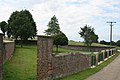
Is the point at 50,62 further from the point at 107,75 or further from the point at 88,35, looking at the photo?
the point at 88,35

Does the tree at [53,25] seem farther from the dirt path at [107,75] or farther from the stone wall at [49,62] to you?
the stone wall at [49,62]

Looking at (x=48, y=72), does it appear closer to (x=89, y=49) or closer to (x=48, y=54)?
(x=48, y=54)

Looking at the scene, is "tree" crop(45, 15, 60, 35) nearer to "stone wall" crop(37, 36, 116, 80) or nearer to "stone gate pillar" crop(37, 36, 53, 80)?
"stone wall" crop(37, 36, 116, 80)

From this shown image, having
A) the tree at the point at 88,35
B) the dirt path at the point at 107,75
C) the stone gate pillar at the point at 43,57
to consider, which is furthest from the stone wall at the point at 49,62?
the tree at the point at 88,35

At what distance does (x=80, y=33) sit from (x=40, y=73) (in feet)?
220

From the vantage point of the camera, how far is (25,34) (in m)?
60.9

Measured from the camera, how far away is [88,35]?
77812 millimetres

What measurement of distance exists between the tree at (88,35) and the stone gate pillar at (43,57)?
61413mm

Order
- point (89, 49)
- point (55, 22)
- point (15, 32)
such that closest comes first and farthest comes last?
1. point (15, 32)
2. point (89, 49)
3. point (55, 22)

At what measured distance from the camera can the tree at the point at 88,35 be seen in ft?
253

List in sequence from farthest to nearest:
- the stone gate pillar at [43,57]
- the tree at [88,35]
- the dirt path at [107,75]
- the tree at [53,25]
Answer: the tree at [53,25], the tree at [88,35], the dirt path at [107,75], the stone gate pillar at [43,57]

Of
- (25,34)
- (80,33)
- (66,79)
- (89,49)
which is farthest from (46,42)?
(80,33)

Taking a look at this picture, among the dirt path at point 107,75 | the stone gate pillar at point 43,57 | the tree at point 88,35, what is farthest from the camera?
the tree at point 88,35

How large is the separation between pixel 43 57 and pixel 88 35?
207ft
